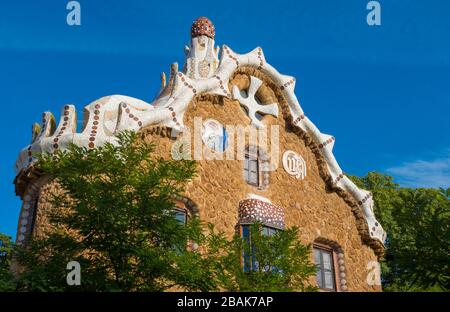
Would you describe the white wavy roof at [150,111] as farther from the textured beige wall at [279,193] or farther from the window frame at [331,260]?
the window frame at [331,260]

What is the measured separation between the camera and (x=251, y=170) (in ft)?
42.2

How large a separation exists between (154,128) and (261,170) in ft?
9.54

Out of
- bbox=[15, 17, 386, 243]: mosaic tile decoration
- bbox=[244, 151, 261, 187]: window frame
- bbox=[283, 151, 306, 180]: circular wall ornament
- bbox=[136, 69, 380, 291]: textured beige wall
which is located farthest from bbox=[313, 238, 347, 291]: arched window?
bbox=[244, 151, 261, 187]: window frame

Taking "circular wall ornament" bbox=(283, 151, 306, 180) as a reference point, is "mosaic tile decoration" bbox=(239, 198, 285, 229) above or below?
below

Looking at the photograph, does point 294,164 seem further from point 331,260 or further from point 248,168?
point 331,260

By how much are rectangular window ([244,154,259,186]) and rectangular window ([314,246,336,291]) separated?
6.87 ft

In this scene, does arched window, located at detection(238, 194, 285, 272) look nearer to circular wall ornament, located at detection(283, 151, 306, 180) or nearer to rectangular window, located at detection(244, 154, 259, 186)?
rectangular window, located at detection(244, 154, 259, 186)

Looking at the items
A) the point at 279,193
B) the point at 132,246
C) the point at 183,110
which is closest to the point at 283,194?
the point at 279,193

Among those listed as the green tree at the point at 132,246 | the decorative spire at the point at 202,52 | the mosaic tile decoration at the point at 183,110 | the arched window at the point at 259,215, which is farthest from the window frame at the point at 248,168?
the green tree at the point at 132,246

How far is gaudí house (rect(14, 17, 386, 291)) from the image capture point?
10.6 meters

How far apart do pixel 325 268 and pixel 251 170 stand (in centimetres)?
272

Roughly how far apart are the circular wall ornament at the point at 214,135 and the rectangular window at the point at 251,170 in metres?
0.67

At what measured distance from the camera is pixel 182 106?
37.9ft
